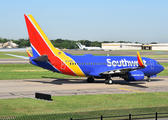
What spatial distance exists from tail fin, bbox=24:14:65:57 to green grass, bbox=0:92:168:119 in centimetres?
1298

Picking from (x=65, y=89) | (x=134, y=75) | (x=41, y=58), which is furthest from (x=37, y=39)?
(x=134, y=75)

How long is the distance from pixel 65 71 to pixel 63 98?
1225cm

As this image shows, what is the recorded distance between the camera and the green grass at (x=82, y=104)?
22.3 metres

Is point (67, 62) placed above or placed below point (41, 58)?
below

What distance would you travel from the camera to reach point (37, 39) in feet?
132

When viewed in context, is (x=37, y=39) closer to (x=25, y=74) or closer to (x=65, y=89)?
(x=65, y=89)

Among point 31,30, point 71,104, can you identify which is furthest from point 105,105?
point 31,30

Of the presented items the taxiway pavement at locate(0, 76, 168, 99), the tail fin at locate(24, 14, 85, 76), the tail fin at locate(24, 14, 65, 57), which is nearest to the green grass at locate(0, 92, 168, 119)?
the taxiway pavement at locate(0, 76, 168, 99)

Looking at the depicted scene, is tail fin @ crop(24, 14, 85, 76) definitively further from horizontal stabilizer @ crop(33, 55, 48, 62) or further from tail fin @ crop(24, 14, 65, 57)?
horizontal stabilizer @ crop(33, 55, 48, 62)

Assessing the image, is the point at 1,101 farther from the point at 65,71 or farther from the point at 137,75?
the point at 137,75

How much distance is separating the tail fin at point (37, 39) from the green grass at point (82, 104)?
1298 centimetres

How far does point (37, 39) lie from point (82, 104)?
59.6ft

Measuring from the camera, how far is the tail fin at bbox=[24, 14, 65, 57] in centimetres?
3994

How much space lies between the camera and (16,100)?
88.2 feet
